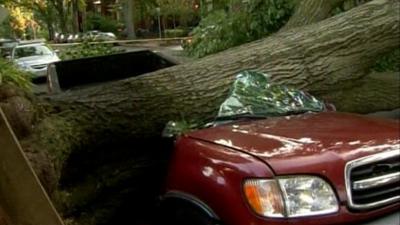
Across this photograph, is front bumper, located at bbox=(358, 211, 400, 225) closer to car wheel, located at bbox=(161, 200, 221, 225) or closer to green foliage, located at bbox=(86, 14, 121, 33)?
car wheel, located at bbox=(161, 200, 221, 225)

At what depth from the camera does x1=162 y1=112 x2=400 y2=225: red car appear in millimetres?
2723

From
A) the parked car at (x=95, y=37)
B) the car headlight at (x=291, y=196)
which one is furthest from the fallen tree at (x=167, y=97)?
the parked car at (x=95, y=37)

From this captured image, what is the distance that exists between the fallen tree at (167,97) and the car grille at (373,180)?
1.93 metres

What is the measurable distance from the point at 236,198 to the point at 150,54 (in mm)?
5816

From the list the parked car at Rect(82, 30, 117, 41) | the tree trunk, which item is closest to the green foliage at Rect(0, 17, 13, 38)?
the parked car at Rect(82, 30, 117, 41)

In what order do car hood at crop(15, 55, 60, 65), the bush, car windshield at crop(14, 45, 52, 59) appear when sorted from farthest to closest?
the bush → car windshield at crop(14, 45, 52, 59) → car hood at crop(15, 55, 60, 65)

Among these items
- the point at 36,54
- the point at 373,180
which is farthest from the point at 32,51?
the point at 373,180

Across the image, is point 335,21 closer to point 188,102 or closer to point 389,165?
point 188,102

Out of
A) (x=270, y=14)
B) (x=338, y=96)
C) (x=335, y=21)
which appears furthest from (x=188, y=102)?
(x=270, y=14)

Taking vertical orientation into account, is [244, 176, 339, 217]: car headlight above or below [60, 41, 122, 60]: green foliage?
above

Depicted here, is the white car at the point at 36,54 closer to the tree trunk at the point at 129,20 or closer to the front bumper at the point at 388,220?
the front bumper at the point at 388,220

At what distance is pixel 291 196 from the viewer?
2.72 meters

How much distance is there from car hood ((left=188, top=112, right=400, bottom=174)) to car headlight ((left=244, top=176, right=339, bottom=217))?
60 millimetres

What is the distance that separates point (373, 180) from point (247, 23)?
20.8 ft
